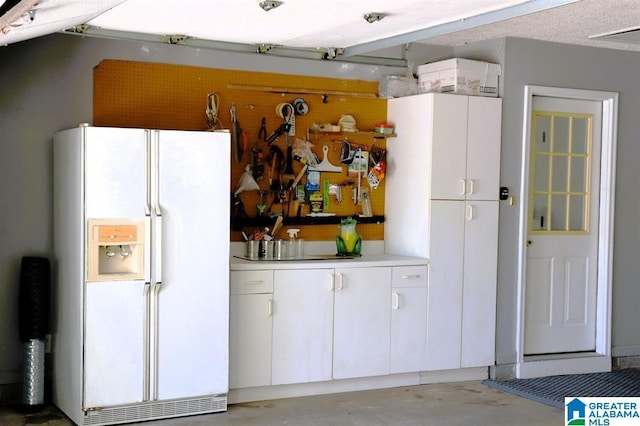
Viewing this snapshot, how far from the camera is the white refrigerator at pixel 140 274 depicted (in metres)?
4.94

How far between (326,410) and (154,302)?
4.29ft

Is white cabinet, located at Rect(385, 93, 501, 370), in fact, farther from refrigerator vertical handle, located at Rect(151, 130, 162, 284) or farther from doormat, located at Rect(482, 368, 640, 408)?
refrigerator vertical handle, located at Rect(151, 130, 162, 284)

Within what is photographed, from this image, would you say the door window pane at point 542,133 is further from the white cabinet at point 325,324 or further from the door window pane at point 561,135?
the white cabinet at point 325,324

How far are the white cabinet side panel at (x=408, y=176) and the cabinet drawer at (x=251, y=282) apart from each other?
4.09 feet

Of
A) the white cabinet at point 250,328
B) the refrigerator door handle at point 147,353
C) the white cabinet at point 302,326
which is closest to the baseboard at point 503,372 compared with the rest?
the white cabinet at point 302,326

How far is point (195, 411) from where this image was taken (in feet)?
17.3

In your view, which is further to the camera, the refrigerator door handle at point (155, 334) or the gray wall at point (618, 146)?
the gray wall at point (618, 146)

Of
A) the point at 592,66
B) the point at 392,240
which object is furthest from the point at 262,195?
the point at 592,66

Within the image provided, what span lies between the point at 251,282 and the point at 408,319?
122cm

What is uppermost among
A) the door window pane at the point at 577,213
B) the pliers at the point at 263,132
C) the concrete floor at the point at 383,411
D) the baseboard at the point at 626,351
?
the pliers at the point at 263,132

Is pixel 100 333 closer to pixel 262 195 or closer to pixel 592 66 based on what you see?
pixel 262 195

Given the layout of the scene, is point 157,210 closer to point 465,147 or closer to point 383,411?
point 383,411

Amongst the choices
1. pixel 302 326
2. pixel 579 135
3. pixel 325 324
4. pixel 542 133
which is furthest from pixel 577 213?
pixel 302 326

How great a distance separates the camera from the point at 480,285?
249 inches
